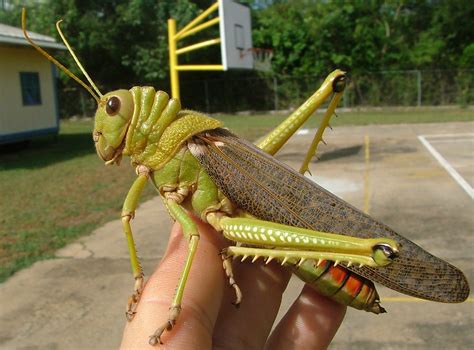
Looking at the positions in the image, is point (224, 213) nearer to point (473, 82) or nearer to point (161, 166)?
point (161, 166)

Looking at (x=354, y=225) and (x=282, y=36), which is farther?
(x=282, y=36)

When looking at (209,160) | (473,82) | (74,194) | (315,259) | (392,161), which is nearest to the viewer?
(315,259)

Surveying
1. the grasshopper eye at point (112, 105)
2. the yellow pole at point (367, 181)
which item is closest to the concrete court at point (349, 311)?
the yellow pole at point (367, 181)

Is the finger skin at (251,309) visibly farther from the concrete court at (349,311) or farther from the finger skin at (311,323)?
the concrete court at (349,311)

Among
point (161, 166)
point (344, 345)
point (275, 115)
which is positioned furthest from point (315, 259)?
point (275, 115)

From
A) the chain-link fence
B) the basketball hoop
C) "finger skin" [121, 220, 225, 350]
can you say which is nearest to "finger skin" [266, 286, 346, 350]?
"finger skin" [121, 220, 225, 350]
